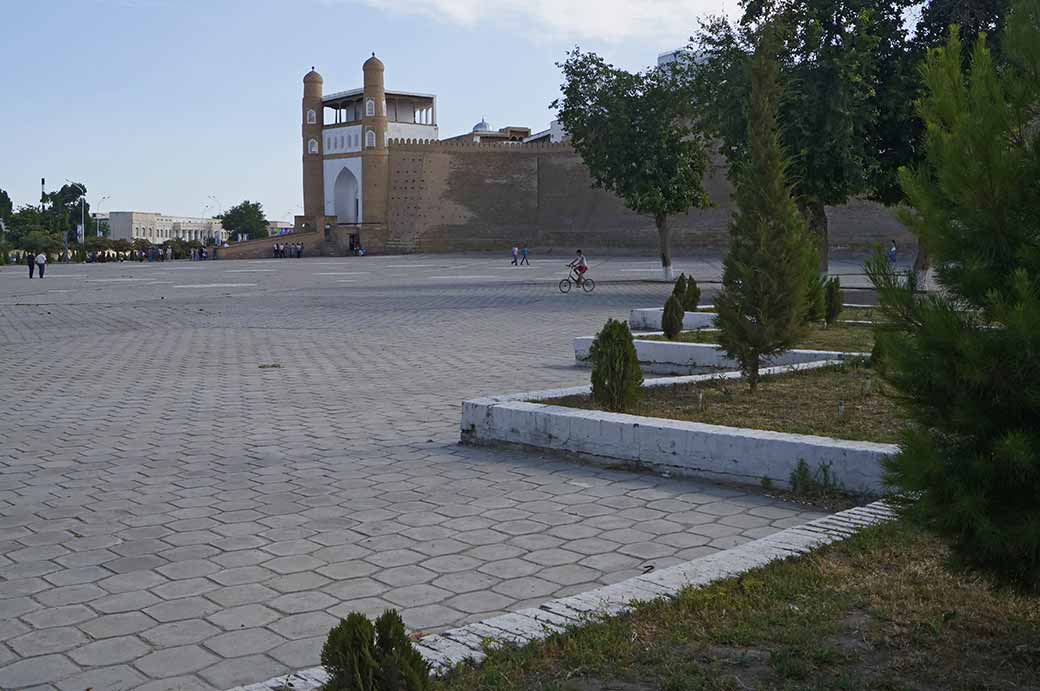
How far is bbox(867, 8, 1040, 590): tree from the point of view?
7.50 feet

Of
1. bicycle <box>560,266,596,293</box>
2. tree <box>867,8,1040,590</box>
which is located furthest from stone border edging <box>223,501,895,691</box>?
bicycle <box>560,266,596,293</box>

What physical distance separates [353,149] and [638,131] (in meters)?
43.2

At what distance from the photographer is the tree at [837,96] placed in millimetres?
17219

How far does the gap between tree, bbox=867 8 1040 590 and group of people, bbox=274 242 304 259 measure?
5734 cm

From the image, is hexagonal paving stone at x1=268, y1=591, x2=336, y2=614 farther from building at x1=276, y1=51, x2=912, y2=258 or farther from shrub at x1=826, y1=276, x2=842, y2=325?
building at x1=276, y1=51, x2=912, y2=258

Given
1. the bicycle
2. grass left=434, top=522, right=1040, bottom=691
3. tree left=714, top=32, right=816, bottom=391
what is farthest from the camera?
the bicycle

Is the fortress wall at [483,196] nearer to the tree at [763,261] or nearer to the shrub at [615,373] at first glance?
the tree at [763,261]

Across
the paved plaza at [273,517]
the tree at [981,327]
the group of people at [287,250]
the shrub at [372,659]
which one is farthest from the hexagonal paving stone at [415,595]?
the group of people at [287,250]

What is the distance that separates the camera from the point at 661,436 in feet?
17.3

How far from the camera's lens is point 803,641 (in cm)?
275

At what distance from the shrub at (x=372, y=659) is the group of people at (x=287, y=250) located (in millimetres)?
57435

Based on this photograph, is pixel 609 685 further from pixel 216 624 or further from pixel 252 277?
pixel 252 277

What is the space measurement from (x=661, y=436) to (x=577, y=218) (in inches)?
2128

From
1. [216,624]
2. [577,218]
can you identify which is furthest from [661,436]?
[577,218]
